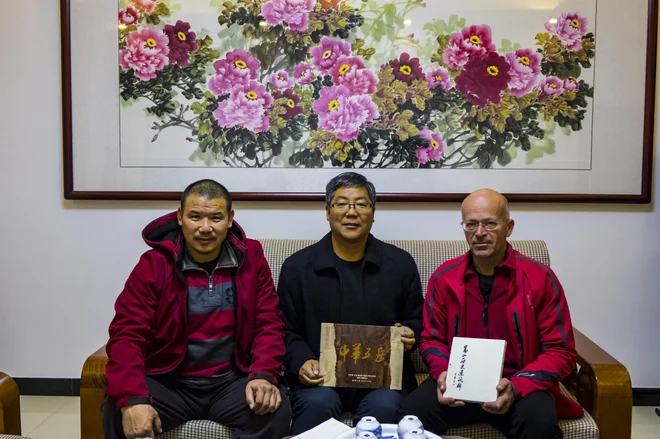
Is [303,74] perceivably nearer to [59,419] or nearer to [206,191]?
[206,191]

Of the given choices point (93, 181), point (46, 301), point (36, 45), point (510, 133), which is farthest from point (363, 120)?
point (46, 301)

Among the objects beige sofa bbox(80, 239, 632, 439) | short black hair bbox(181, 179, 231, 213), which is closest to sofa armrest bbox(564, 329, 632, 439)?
beige sofa bbox(80, 239, 632, 439)

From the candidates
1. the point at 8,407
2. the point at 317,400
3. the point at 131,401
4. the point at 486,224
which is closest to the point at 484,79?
the point at 486,224

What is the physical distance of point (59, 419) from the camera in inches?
104

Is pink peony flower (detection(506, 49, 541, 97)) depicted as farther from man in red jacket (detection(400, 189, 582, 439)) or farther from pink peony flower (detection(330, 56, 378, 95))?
man in red jacket (detection(400, 189, 582, 439))

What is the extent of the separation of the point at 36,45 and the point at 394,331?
2.08 metres

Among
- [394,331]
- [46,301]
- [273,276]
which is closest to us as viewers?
[394,331]

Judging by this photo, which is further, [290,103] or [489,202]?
[290,103]

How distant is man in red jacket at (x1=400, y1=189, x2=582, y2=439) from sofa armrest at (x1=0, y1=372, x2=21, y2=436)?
48.0 inches

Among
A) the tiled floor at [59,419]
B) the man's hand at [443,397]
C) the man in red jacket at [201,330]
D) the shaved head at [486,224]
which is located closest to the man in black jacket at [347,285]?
the man in red jacket at [201,330]

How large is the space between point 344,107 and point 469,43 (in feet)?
2.05

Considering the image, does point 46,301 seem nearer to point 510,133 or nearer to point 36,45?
point 36,45

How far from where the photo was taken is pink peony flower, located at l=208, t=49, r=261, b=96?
8.65 feet

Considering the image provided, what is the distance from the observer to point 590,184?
8.79ft
